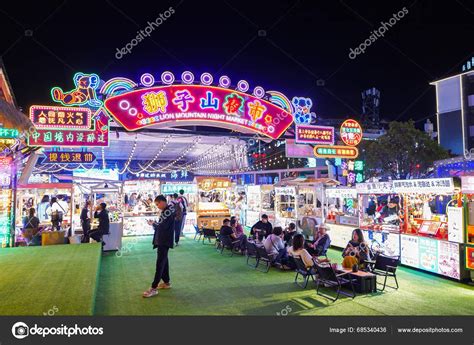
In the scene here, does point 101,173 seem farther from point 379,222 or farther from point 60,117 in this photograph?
point 379,222

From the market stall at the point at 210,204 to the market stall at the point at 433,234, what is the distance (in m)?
8.04

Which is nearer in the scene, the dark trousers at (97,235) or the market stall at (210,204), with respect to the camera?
the dark trousers at (97,235)

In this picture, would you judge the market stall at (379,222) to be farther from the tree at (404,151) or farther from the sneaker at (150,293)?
the tree at (404,151)

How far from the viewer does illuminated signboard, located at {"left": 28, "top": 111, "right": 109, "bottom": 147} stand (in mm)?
9062

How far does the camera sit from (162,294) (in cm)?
652

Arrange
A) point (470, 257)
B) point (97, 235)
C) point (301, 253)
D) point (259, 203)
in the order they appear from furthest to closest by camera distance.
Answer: point (259, 203) → point (97, 235) → point (470, 257) → point (301, 253)

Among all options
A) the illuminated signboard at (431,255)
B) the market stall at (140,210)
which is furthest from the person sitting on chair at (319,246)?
the market stall at (140,210)

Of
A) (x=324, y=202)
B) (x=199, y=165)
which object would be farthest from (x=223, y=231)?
(x=199, y=165)

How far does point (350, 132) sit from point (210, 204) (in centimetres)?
682

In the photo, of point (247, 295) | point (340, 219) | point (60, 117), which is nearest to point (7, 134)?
A: point (60, 117)

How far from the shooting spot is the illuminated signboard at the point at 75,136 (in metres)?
9.06

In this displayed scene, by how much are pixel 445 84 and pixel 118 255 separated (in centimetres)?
3332

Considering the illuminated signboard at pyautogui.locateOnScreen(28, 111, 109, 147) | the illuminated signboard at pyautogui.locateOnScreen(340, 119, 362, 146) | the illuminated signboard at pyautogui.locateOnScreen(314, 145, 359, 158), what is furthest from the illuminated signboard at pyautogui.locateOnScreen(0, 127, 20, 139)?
the illuminated signboard at pyautogui.locateOnScreen(340, 119, 362, 146)

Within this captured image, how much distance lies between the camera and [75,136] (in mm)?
9312
